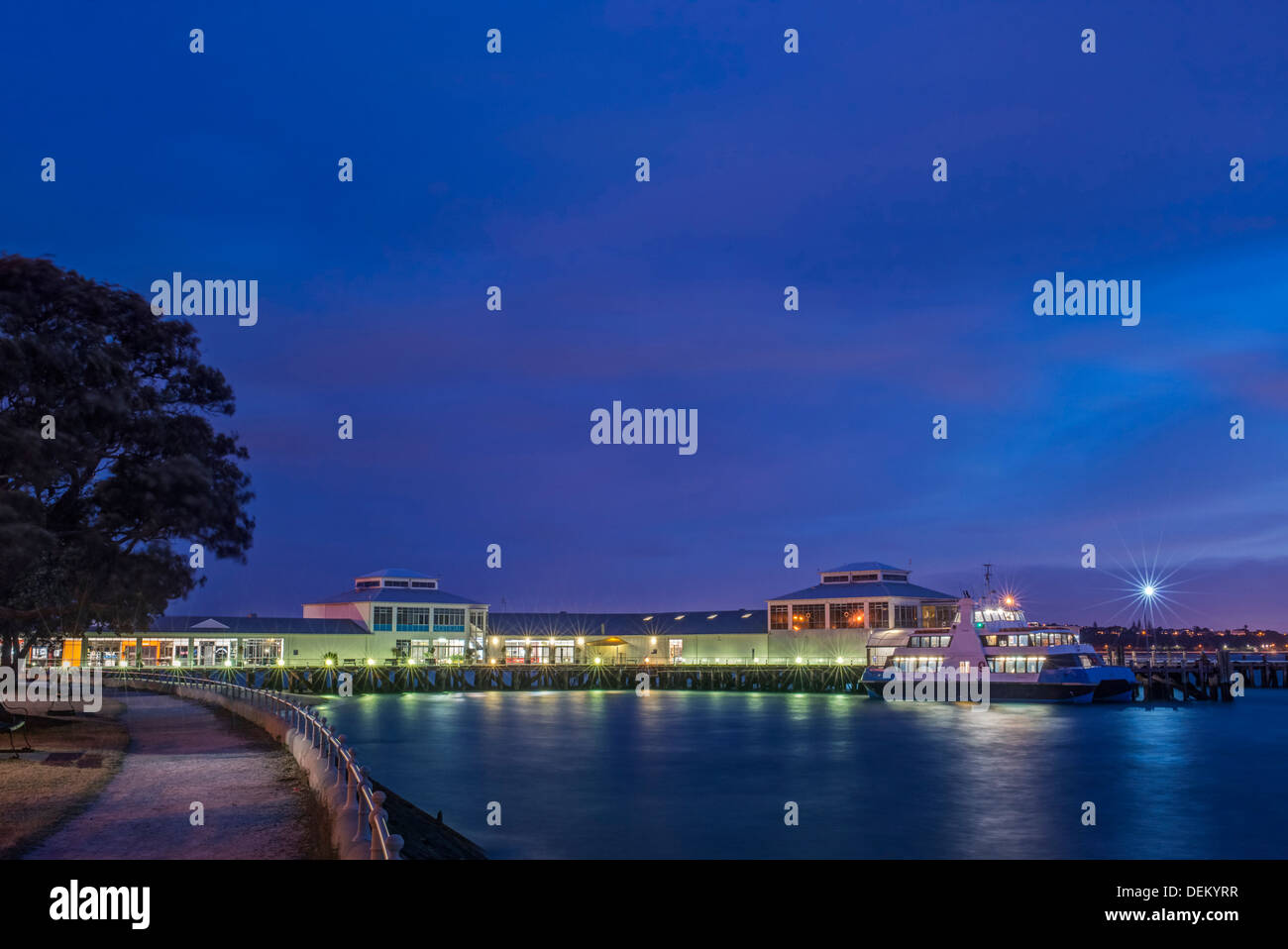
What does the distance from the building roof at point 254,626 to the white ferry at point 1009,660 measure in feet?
143

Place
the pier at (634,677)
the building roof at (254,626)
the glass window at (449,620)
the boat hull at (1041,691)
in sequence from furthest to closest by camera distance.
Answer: the glass window at (449,620), the building roof at (254,626), the pier at (634,677), the boat hull at (1041,691)

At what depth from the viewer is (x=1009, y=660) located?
78.9 meters

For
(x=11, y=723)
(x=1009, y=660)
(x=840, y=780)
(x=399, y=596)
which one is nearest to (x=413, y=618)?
(x=399, y=596)

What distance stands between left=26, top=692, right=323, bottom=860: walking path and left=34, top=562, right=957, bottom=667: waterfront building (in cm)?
6157

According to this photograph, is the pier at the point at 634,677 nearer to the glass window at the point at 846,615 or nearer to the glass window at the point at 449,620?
the glass window at the point at 846,615

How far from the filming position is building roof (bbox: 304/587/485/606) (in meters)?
97.5

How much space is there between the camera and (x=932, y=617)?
91.4 meters

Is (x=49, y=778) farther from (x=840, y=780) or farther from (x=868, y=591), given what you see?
→ (x=868, y=591)

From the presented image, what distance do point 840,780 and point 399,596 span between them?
64.9 m

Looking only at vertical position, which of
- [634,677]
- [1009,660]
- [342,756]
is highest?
[342,756]

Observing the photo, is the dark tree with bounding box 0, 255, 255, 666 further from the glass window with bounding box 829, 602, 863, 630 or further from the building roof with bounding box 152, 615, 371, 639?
the glass window with bounding box 829, 602, 863, 630

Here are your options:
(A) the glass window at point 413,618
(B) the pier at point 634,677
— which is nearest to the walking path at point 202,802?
(B) the pier at point 634,677

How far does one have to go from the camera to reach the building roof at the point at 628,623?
343ft
